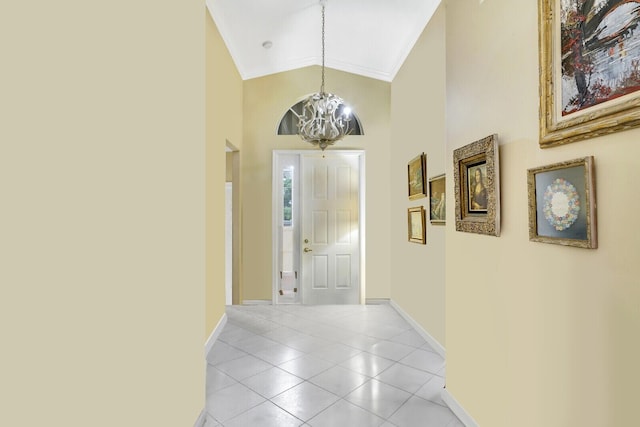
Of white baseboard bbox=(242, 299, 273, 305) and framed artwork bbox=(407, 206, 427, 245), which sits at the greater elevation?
framed artwork bbox=(407, 206, 427, 245)

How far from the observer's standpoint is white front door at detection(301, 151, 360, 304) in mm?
5270

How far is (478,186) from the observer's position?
79.1 inches

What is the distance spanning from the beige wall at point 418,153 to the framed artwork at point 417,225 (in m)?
0.08

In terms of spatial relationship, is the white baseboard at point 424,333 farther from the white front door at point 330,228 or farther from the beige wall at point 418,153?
the white front door at point 330,228

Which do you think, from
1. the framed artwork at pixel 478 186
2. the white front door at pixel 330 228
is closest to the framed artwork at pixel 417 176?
the white front door at pixel 330 228

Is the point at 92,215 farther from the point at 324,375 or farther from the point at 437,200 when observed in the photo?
the point at 437,200

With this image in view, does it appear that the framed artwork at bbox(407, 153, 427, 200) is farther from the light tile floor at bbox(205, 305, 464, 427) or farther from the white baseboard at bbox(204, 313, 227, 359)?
the white baseboard at bbox(204, 313, 227, 359)

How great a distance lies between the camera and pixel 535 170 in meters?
1.49

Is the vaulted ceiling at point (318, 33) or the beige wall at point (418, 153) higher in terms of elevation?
the vaulted ceiling at point (318, 33)

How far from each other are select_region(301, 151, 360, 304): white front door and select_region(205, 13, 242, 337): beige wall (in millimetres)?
1504

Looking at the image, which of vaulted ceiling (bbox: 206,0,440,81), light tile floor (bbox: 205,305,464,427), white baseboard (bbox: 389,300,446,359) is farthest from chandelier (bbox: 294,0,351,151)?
white baseboard (bbox: 389,300,446,359)

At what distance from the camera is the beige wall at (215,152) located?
3.46 m

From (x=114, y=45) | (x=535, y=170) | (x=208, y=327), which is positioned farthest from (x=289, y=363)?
(x=114, y=45)

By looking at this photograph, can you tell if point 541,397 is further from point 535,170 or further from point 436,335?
point 436,335
